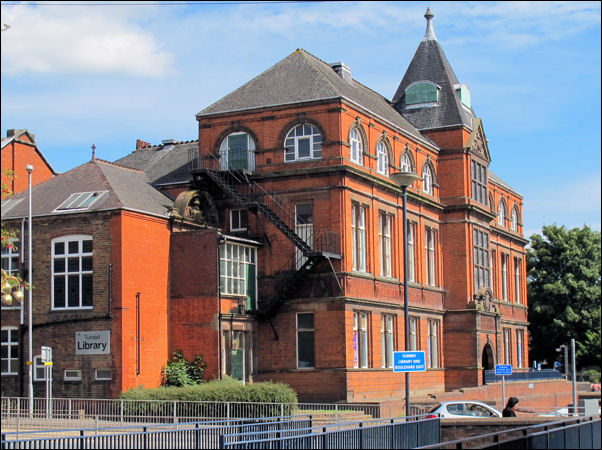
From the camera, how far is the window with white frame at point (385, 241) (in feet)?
150

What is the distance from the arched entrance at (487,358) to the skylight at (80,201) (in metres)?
25.5

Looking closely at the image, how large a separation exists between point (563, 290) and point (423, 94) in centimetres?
3209

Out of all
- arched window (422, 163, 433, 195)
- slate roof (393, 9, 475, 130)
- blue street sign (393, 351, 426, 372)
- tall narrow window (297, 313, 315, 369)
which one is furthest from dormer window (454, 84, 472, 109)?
blue street sign (393, 351, 426, 372)

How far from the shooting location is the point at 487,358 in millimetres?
56688

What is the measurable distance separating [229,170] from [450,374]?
17.4 m

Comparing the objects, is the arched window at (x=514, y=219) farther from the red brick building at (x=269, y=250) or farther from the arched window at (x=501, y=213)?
the red brick building at (x=269, y=250)

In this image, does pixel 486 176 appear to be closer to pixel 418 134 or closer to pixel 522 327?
pixel 418 134

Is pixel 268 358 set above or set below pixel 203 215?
below

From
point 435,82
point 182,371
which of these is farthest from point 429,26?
point 182,371

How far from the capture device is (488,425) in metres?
26.1

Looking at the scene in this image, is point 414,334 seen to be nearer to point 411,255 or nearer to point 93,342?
point 411,255

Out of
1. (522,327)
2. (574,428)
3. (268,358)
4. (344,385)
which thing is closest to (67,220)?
(268,358)

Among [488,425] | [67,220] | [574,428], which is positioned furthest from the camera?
[67,220]

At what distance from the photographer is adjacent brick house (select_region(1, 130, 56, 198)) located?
52.5 metres
